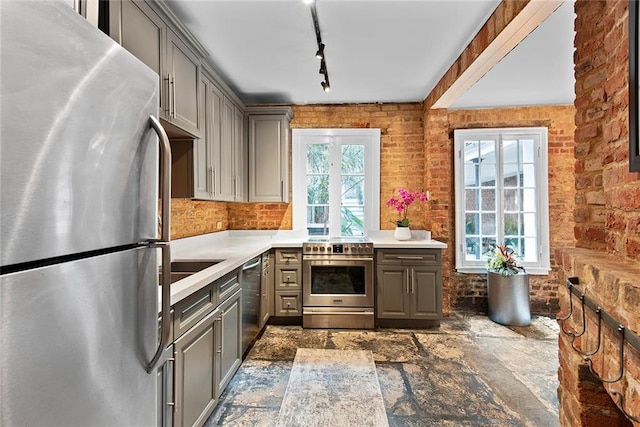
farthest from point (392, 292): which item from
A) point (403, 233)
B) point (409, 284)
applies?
point (403, 233)

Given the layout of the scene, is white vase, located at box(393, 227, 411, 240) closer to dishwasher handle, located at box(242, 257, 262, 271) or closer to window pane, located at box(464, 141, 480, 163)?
window pane, located at box(464, 141, 480, 163)

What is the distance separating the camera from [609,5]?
1.27 meters

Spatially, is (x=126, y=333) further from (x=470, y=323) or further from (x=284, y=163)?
(x=470, y=323)

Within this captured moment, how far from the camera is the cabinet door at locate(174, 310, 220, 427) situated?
1.48m

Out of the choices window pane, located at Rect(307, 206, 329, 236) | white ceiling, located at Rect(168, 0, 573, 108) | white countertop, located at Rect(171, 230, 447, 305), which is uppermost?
white ceiling, located at Rect(168, 0, 573, 108)

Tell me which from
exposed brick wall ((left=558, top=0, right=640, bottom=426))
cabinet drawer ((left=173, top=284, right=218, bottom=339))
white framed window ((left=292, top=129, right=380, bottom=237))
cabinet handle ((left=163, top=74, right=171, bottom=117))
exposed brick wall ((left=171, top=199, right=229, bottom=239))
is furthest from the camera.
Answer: white framed window ((left=292, top=129, right=380, bottom=237))

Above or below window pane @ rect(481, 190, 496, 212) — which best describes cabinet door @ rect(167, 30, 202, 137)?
above

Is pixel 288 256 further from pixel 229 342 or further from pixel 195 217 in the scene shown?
pixel 229 342

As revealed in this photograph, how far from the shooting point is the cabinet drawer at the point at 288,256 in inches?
138

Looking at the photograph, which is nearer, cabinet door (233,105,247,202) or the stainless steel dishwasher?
the stainless steel dishwasher

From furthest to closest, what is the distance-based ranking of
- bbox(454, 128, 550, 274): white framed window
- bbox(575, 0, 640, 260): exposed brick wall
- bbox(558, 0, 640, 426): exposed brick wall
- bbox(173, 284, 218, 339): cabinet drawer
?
bbox(454, 128, 550, 274): white framed window
bbox(173, 284, 218, 339): cabinet drawer
bbox(575, 0, 640, 260): exposed brick wall
bbox(558, 0, 640, 426): exposed brick wall

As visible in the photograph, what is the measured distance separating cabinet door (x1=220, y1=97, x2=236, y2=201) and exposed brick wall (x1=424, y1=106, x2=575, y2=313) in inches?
93.8

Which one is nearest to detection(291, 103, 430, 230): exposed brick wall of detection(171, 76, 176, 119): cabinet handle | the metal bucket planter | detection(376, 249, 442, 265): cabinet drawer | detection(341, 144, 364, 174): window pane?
detection(341, 144, 364, 174): window pane

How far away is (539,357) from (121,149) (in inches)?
138
